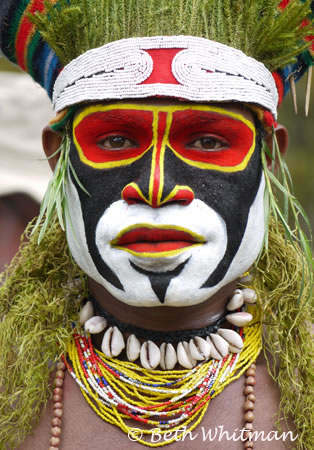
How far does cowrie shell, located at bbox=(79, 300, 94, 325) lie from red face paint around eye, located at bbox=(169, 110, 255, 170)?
69cm

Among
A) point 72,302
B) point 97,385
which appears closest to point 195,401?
point 97,385

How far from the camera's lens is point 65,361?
99.3 inches

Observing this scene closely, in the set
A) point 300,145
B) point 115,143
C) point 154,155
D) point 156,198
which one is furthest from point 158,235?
point 300,145

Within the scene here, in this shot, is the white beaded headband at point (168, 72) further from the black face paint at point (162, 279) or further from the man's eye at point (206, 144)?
the black face paint at point (162, 279)

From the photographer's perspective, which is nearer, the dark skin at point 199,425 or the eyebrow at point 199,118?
the eyebrow at point 199,118

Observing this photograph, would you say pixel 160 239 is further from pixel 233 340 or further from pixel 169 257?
pixel 233 340

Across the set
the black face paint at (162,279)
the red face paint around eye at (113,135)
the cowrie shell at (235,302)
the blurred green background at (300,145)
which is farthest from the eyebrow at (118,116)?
the blurred green background at (300,145)

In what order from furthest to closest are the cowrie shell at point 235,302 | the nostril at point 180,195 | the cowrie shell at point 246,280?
1. the cowrie shell at point 246,280
2. the cowrie shell at point 235,302
3. the nostril at point 180,195

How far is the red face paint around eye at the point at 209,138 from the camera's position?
2252mm

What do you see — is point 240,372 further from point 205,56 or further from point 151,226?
point 205,56

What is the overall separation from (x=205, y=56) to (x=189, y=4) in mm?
195

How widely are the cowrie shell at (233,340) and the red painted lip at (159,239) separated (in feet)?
1.35

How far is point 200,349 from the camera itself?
7.97 ft

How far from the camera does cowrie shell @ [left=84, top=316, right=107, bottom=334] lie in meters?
2.51
